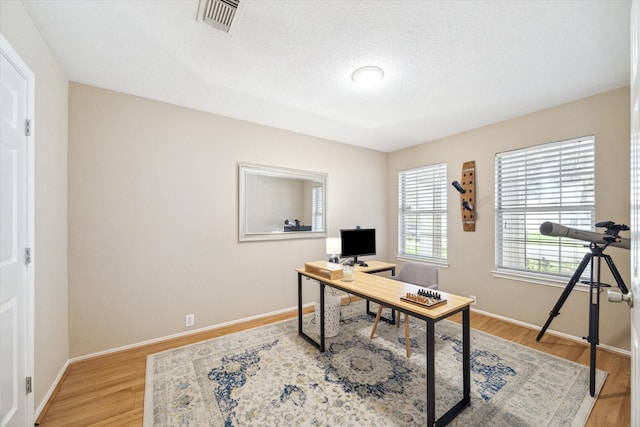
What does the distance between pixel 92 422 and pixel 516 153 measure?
14.9 feet

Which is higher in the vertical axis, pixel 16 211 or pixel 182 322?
pixel 16 211

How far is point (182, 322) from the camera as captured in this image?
9.18 ft

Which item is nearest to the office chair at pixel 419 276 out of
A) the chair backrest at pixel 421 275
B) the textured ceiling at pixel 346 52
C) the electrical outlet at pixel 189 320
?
the chair backrest at pixel 421 275

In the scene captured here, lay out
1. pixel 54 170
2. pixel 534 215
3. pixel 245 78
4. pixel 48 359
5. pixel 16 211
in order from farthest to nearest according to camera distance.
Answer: pixel 534 215, pixel 245 78, pixel 54 170, pixel 48 359, pixel 16 211

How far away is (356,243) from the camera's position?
3.73 m

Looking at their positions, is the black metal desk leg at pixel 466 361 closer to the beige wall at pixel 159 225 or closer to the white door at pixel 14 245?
the beige wall at pixel 159 225

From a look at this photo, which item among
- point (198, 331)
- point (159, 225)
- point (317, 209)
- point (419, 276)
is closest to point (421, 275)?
point (419, 276)

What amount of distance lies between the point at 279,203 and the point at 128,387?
7.47 feet

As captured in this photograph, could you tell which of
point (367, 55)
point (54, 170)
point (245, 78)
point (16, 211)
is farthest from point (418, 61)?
point (54, 170)

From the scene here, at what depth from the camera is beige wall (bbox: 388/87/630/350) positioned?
2416 mm

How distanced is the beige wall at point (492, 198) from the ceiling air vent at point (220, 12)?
127 inches

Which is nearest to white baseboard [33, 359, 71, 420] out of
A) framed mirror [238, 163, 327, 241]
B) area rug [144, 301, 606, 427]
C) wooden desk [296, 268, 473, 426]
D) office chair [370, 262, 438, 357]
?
area rug [144, 301, 606, 427]

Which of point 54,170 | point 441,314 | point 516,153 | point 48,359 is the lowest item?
point 48,359

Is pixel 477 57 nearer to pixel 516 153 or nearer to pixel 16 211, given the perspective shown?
pixel 516 153
